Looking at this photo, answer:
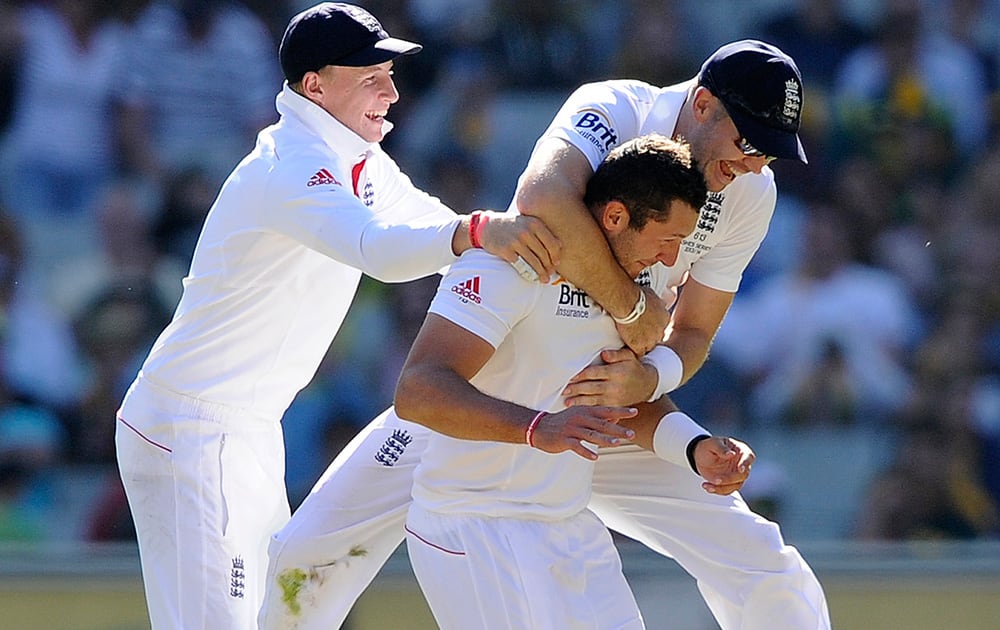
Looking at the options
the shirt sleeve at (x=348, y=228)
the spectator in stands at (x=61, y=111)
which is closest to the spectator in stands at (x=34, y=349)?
the spectator in stands at (x=61, y=111)

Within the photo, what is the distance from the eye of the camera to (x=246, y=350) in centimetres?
432

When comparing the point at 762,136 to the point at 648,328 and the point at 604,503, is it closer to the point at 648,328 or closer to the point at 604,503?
the point at 648,328

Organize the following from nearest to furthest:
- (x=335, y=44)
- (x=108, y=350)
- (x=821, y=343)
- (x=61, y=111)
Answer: (x=335, y=44) → (x=108, y=350) → (x=821, y=343) → (x=61, y=111)

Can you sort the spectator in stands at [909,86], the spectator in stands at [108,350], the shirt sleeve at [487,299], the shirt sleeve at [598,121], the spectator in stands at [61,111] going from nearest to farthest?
1. the shirt sleeve at [487,299]
2. the shirt sleeve at [598,121]
3. the spectator in stands at [108,350]
4. the spectator in stands at [61,111]
5. the spectator in stands at [909,86]

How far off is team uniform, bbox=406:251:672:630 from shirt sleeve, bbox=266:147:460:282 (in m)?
0.17

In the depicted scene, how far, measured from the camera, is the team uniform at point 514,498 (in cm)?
362

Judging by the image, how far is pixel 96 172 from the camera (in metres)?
8.26

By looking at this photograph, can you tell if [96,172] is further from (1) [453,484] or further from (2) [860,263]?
(1) [453,484]

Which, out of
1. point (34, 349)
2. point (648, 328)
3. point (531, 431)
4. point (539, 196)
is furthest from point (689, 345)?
point (34, 349)

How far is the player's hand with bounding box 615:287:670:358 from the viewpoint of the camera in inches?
150

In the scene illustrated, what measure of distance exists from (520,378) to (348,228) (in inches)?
23.6

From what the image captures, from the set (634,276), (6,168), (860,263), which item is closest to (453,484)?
(634,276)

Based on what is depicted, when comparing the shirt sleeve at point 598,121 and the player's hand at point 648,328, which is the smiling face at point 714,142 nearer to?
the shirt sleeve at point 598,121

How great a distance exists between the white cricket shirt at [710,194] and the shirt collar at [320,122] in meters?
0.55
